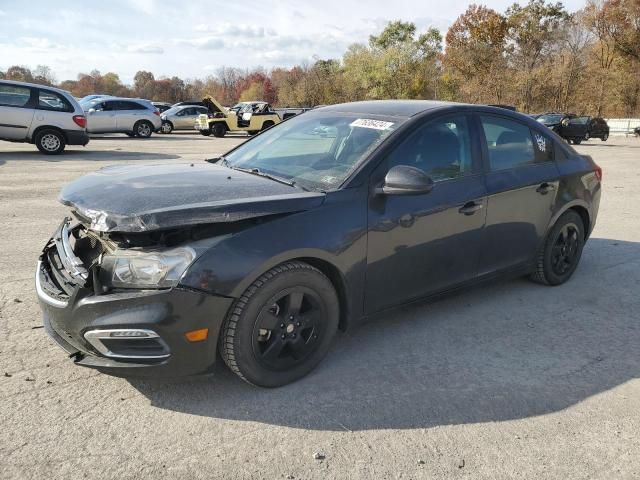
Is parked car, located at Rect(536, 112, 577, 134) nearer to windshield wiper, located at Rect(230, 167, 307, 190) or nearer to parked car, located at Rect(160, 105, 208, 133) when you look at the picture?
parked car, located at Rect(160, 105, 208, 133)

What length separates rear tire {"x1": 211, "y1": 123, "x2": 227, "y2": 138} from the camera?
1043 inches

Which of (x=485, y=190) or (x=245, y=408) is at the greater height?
(x=485, y=190)

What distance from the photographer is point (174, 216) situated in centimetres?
259

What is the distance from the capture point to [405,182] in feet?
10.2

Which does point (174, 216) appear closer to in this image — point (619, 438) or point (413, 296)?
point (413, 296)

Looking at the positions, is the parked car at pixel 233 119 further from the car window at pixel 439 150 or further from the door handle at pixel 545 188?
the car window at pixel 439 150

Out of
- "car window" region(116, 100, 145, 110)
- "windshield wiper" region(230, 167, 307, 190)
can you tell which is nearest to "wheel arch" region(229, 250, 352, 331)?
"windshield wiper" region(230, 167, 307, 190)

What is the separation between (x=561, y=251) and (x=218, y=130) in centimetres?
2376

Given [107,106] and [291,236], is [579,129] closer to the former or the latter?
[107,106]

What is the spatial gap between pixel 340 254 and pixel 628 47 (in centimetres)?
5681

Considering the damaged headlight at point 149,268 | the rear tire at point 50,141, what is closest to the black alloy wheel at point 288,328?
the damaged headlight at point 149,268

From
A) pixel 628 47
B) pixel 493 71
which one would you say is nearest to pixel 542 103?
pixel 493 71

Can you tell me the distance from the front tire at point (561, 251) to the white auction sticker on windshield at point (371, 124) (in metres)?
1.97

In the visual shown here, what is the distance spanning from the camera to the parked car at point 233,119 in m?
26.5
